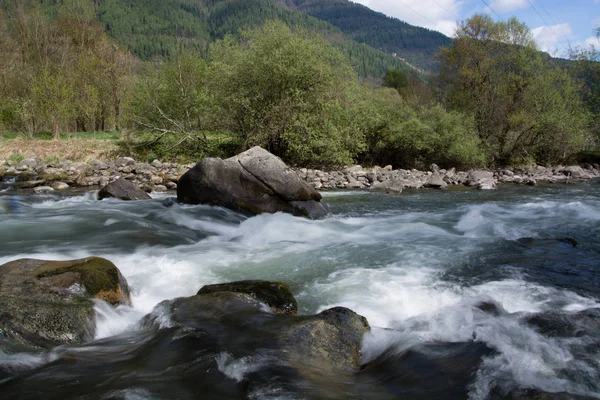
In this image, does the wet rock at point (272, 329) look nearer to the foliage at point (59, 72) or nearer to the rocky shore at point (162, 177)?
the rocky shore at point (162, 177)

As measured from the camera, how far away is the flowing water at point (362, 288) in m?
3.44

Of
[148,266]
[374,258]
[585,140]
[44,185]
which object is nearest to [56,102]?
[44,185]

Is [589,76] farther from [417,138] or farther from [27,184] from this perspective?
[27,184]

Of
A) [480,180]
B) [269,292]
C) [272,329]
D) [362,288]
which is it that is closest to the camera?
[272,329]

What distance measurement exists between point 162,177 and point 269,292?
15400 mm

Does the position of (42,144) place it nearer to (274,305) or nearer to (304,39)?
(304,39)

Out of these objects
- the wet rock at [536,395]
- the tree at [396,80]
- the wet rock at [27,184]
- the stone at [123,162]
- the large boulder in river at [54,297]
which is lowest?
the wet rock at [27,184]

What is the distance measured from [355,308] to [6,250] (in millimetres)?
6631

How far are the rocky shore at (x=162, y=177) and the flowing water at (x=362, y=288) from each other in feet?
13.7

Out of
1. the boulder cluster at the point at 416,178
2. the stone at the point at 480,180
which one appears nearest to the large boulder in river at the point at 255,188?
the boulder cluster at the point at 416,178

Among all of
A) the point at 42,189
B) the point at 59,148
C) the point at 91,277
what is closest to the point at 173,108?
the point at 59,148

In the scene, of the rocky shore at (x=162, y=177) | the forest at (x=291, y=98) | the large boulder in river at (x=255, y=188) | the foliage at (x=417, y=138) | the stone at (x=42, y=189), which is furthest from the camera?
the foliage at (x=417, y=138)

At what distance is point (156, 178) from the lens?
62.8 feet

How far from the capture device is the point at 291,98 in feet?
75.3
